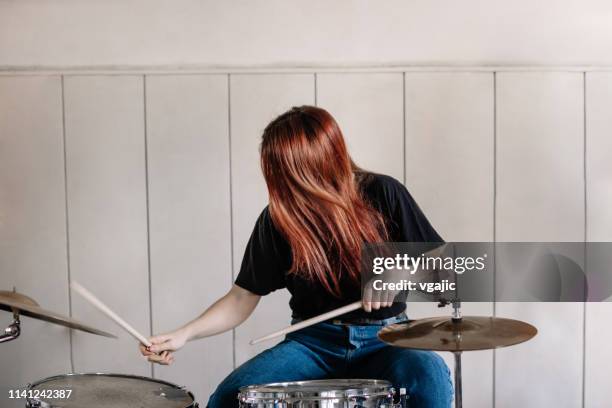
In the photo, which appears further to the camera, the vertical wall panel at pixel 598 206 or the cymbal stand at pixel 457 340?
the vertical wall panel at pixel 598 206

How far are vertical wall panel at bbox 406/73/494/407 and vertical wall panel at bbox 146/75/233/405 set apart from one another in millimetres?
579

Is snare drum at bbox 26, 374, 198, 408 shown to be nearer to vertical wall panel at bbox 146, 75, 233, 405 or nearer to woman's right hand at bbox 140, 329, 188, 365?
woman's right hand at bbox 140, 329, 188, 365

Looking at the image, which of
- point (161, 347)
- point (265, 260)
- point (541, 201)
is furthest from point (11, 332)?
point (541, 201)

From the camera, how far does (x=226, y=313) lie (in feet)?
6.73

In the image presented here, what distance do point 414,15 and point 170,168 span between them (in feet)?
2.86

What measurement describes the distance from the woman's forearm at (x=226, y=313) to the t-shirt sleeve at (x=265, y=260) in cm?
3

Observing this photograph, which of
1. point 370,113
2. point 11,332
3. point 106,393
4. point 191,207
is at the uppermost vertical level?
point 370,113

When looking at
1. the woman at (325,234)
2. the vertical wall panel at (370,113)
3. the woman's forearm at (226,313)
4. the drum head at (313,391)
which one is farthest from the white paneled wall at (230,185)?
the drum head at (313,391)

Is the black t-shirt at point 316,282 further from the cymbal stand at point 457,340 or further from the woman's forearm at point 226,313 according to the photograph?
the cymbal stand at point 457,340

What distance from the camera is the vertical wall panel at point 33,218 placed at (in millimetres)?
2500

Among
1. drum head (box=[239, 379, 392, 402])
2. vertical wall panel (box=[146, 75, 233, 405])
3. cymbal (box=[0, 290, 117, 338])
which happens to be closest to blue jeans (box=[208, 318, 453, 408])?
drum head (box=[239, 379, 392, 402])

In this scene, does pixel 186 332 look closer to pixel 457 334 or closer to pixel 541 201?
pixel 457 334

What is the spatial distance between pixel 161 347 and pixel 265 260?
0.34 m

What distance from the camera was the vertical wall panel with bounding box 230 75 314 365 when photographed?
97.5 inches
